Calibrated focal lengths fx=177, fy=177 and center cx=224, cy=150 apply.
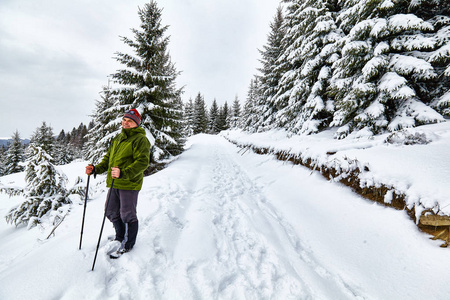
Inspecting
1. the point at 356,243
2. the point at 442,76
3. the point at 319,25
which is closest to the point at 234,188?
the point at 356,243

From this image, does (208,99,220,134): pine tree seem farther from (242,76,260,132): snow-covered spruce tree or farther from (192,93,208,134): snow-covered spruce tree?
(242,76,260,132): snow-covered spruce tree

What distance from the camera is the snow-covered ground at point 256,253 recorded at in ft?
7.24

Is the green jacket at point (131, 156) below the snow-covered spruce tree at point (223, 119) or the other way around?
below

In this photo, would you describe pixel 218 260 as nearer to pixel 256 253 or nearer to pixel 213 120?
pixel 256 253

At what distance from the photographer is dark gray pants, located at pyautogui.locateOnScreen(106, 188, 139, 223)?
107 inches

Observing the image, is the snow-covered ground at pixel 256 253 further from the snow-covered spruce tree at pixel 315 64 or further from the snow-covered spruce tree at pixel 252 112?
the snow-covered spruce tree at pixel 252 112

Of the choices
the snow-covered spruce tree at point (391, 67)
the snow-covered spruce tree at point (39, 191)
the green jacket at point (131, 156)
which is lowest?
the snow-covered spruce tree at point (39, 191)

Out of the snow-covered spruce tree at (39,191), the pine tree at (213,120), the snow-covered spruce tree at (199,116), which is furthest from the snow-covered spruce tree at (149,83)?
the pine tree at (213,120)

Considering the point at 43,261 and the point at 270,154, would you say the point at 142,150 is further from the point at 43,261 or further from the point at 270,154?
the point at 270,154

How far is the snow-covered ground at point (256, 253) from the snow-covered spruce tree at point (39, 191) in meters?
0.64

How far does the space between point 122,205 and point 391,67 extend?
833cm

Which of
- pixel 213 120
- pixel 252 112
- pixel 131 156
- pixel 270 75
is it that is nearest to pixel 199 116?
pixel 213 120

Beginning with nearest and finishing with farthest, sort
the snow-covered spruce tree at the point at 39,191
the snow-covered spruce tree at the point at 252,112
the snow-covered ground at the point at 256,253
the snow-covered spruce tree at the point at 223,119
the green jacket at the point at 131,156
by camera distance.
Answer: the snow-covered ground at the point at 256,253 → the green jacket at the point at 131,156 → the snow-covered spruce tree at the point at 39,191 → the snow-covered spruce tree at the point at 252,112 → the snow-covered spruce tree at the point at 223,119

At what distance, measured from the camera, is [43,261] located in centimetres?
241
